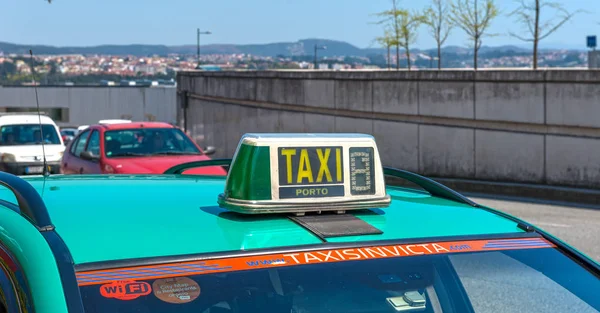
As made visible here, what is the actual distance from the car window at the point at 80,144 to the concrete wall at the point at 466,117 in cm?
804

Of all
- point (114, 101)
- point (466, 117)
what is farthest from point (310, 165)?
point (114, 101)

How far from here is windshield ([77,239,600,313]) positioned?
2096 millimetres

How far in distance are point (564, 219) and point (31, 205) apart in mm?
11518

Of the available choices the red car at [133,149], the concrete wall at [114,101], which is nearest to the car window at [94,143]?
the red car at [133,149]

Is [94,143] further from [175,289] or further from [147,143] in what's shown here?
[175,289]

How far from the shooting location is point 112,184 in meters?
3.11

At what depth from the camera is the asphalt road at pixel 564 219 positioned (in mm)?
10281

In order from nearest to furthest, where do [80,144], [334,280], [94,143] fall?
[334,280] → [94,143] → [80,144]

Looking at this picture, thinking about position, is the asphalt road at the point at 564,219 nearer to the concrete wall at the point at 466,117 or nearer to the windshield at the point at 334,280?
the concrete wall at the point at 466,117

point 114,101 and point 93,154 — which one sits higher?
point 114,101

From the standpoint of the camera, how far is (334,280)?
2.38 meters

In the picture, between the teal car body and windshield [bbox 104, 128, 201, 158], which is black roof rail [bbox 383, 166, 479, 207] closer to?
the teal car body

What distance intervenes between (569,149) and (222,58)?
59831 mm

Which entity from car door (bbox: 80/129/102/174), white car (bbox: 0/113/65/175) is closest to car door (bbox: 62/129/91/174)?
car door (bbox: 80/129/102/174)
